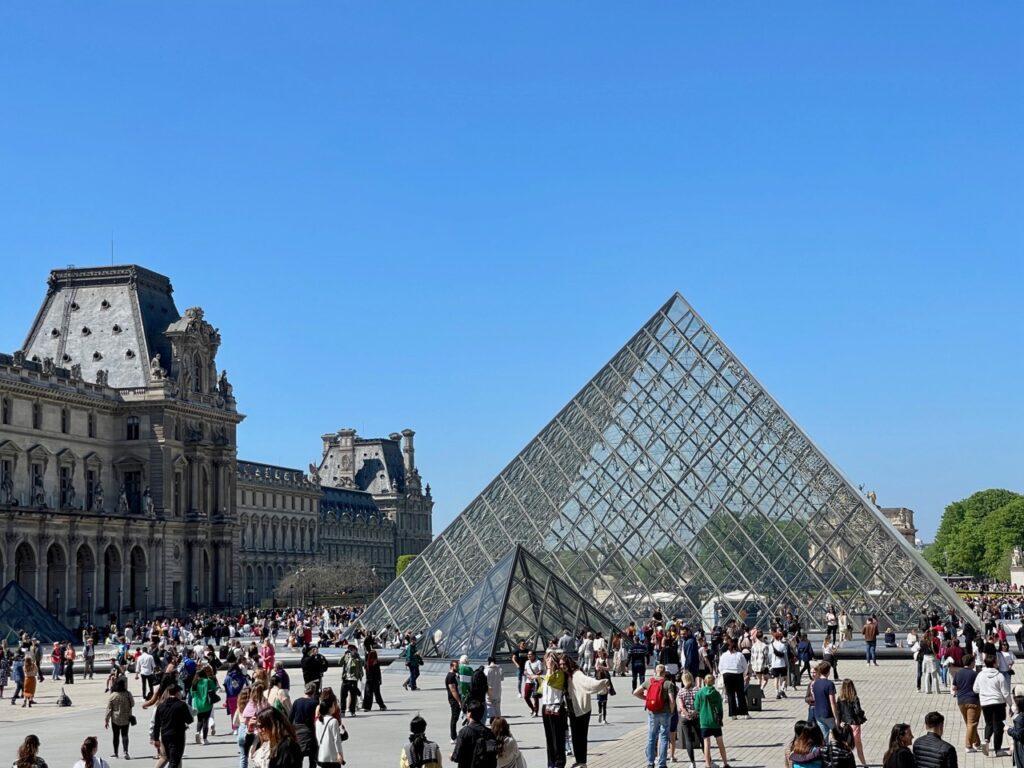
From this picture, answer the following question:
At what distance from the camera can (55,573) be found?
211 feet

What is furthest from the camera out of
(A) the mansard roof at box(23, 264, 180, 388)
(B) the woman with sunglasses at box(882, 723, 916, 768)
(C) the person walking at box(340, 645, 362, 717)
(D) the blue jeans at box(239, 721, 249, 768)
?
(A) the mansard roof at box(23, 264, 180, 388)

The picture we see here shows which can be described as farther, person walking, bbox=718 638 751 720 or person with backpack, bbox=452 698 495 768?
person walking, bbox=718 638 751 720

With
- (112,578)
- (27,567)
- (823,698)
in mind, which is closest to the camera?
(823,698)

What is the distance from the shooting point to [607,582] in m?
36.8

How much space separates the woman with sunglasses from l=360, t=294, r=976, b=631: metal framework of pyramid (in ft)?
83.8

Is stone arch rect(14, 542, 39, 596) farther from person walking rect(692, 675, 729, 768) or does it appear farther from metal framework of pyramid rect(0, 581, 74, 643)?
person walking rect(692, 675, 729, 768)

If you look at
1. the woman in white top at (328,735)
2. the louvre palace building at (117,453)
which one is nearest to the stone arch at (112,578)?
the louvre palace building at (117,453)

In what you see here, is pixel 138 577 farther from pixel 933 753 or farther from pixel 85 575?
pixel 933 753

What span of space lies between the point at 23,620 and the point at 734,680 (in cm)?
3392

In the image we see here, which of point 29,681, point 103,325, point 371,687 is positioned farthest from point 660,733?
point 103,325

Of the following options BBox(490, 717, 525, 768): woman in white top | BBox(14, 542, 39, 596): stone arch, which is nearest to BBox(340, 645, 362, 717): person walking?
BBox(490, 717, 525, 768): woman in white top

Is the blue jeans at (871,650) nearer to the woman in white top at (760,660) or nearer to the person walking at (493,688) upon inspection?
the woman in white top at (760,660)

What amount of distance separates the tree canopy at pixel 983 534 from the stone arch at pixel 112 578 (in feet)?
211

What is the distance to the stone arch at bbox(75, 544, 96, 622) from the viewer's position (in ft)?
217
